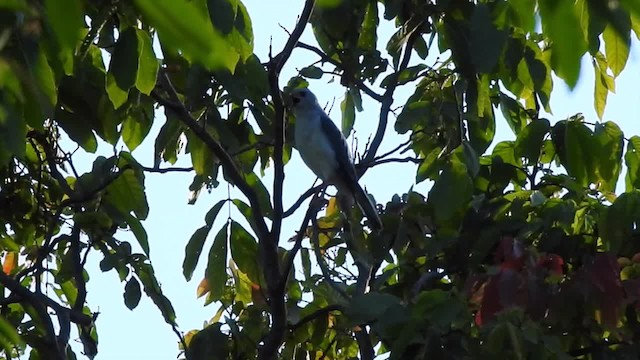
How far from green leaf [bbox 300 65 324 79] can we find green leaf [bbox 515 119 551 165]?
86 cm

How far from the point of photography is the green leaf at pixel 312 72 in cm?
450

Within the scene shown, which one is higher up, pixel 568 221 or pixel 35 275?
pixel 35 275

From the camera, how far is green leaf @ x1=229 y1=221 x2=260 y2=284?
4098 mm

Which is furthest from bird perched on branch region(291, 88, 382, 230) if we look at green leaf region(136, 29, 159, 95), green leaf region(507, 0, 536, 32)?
green leaf region(507, 0, 536, 32)

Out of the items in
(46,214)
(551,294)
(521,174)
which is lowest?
(551,294)

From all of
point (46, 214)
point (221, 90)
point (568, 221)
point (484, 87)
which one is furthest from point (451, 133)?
point (46, 214)

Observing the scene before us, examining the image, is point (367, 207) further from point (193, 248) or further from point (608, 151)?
point (608, 151)

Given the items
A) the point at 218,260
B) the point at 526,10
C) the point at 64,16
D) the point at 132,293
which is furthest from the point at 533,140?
the point at 64,16

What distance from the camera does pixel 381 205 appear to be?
4.75 m

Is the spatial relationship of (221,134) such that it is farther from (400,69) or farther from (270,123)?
(400,69)

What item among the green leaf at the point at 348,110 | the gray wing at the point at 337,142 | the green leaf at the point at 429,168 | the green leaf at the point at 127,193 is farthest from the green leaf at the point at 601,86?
the gray wing at the point at 337,142

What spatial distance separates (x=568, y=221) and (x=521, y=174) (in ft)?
1.89

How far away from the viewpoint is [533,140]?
4230 millimetres

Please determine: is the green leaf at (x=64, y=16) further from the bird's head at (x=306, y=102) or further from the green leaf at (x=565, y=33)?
the bird's head at (x=306, y=102)
